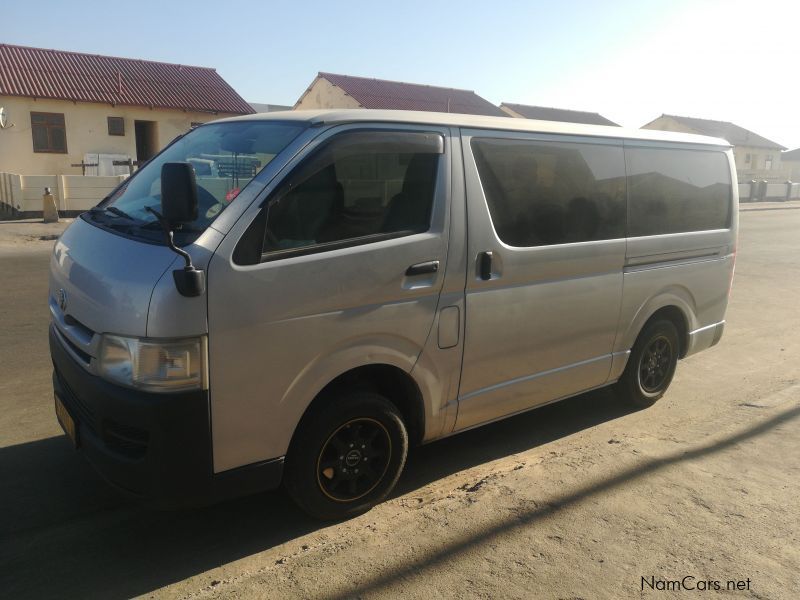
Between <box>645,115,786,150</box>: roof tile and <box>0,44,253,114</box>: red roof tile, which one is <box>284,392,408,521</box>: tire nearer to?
<box>0,44,253,114</box>: red roof tile

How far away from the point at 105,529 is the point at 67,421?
1.92ft

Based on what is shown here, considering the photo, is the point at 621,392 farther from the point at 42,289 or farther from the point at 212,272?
the point at 42,289

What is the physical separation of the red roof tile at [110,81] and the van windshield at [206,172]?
2364cm

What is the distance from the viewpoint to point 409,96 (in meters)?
38.5

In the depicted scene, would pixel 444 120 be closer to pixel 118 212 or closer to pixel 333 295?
pixel 333 295

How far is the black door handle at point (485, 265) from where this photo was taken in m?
3.76

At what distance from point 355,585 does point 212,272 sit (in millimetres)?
1520

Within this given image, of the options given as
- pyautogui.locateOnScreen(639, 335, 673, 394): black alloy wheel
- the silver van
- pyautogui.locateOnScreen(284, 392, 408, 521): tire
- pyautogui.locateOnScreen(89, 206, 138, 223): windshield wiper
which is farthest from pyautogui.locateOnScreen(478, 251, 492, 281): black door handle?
pyautogui.locateOnScreen(639, 335, 673, 394): black alloy wheel

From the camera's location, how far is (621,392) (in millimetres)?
5316

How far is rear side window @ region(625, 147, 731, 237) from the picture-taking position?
486 cm

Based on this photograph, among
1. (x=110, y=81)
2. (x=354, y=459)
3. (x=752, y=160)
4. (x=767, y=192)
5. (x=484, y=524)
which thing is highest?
(x=110, y=81)

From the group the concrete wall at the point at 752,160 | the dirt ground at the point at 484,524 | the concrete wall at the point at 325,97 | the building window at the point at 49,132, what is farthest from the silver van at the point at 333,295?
the concrete wall at the point at 752,160

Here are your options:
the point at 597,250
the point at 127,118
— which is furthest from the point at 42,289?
the point at 127,118

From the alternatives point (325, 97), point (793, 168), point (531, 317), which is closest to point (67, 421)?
point (531, 317)
